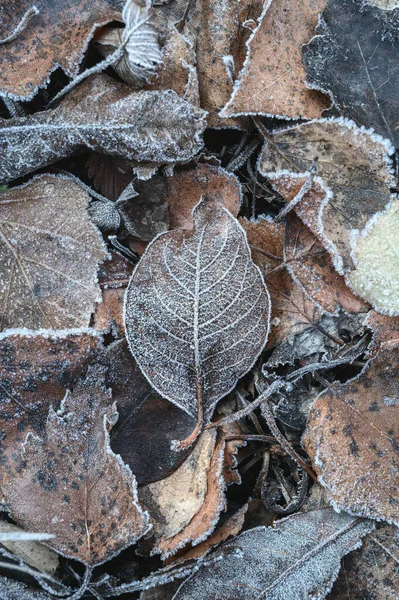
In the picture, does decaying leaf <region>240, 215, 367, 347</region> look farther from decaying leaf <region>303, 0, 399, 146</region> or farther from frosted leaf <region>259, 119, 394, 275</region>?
Answer: decaying leaf <region>303, 0, 399, 146</region>

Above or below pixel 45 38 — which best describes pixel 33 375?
below

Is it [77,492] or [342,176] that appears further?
[342,176]

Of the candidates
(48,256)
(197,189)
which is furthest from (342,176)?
(48,256)

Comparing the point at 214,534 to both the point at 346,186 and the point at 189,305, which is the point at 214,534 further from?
the point at 346,186

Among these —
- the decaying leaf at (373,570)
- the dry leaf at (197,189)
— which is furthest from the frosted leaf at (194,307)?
Result: the decaying leaf at (373,570)

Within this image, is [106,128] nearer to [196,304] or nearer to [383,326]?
[196,304]

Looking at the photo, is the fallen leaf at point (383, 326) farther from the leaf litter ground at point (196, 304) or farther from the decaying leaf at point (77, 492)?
the decaying leaf at point (77, 492)

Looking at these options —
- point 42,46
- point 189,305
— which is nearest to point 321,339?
point 189,305
